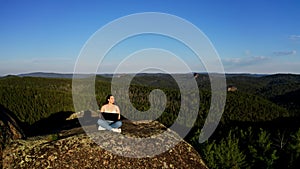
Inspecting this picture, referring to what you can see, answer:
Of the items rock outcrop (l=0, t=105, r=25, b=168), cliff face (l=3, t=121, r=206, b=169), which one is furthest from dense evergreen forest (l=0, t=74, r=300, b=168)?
rock outcrop (l=0, t=105, r=25, b=168)

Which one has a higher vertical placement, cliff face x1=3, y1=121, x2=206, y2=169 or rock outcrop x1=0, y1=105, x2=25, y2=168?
rock outcrop x1=0, y1=105, x2=25, y2=168

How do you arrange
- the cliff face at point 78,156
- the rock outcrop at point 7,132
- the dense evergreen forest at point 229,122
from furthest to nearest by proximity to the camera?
the dense evergreen forest at point 229,122, the rock outcrop at point 7,132, the cliff face at point 78,156

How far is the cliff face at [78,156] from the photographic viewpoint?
9.98 m

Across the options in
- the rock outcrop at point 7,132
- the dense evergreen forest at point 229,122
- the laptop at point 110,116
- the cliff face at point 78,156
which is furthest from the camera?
the dense evergreen forest at point 229,122

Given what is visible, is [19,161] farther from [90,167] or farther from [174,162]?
[174,162]

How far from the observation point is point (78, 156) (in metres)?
10.1

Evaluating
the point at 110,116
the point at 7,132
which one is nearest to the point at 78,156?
the point at 110,116

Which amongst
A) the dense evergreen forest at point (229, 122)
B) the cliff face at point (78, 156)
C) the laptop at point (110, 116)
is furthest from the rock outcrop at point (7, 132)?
the dense evergreen forest at point (229, 122)

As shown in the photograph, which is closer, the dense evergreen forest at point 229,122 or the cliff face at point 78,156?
the cliff face at point 78,156

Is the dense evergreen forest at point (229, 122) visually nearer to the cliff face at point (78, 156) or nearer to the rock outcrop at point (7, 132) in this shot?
the cliff face at point (78, 156)

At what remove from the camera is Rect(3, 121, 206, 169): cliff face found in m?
9.98

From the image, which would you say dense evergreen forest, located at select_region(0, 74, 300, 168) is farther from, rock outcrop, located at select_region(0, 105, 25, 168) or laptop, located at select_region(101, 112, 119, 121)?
rock outcrop, located at select_region(0, 105, 25, 168)

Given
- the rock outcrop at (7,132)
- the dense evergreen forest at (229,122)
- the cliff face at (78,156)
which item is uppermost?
the rock outcrop at (7,132)

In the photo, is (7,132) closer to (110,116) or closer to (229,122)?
(110,116)
